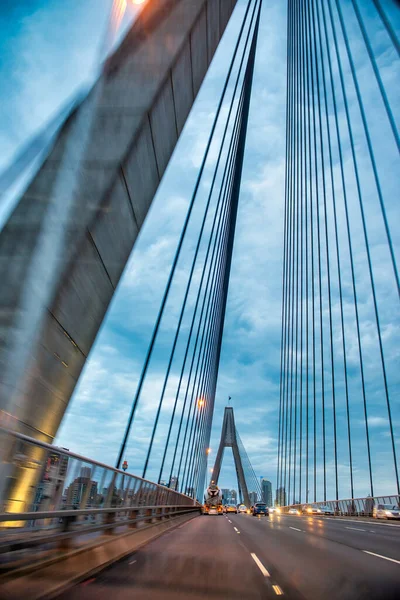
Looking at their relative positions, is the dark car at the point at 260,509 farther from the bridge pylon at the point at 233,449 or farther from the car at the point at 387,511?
the bridge pylon at the point at 233,449

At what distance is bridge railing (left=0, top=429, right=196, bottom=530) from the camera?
161 inches

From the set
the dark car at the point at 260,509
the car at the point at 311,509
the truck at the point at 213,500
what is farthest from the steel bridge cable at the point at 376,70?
the truck at the point at 213,500

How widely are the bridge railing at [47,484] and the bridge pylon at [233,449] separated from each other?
66121 millimetres

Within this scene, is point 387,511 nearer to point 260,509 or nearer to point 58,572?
point 260,509

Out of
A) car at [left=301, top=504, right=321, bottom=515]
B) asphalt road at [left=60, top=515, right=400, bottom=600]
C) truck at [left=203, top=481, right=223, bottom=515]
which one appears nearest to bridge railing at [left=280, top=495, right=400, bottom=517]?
car at [left=301, top=504, right=321, bottom=515]

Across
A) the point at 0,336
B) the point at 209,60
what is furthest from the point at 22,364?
the point at 209,60

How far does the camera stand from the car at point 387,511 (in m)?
20.2

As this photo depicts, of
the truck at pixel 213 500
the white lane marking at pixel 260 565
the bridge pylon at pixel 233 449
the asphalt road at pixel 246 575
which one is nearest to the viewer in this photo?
the asphalt road at pixel 246 575

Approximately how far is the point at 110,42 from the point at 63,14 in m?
1.00

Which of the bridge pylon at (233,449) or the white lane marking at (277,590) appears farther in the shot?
the bridge pylon at (233,449)

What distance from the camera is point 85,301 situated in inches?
246

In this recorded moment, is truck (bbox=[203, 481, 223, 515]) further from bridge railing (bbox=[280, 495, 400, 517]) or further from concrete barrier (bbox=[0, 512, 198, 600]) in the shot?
concrete barrier (bbox=[0, 512, 198, 600])

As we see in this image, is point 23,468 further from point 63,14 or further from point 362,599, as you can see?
point 63,14

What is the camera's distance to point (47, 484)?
498 cm
